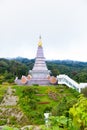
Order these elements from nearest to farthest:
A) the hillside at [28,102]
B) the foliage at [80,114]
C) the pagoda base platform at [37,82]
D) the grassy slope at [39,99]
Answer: the foliage at [80,114] → the hillside at [28,102] → the grassy slope at [39,99] → the pagoda base platform at [37,82]

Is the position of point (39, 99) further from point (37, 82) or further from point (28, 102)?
point (37, 82)

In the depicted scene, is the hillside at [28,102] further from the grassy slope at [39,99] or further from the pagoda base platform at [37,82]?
the pagoda base platform at [37,82]

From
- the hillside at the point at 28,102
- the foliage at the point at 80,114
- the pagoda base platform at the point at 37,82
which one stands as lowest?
the hillside at the point at 28,102

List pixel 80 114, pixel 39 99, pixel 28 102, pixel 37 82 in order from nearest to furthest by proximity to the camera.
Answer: pixel 80 114
pixel 28 102
pixel 39 99
pixel 37 82

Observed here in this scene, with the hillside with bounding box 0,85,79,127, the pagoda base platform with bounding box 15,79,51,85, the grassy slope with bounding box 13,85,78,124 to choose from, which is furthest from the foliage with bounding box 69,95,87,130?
the pagoda base platform with bounding box 15,79,51,85

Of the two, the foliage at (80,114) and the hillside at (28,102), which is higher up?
the foliage at (80,114)

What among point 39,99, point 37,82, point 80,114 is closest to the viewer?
point 80,114

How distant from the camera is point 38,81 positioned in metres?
55.2

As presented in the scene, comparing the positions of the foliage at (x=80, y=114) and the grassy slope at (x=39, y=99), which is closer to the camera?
the foliage at (x=80, y=114)

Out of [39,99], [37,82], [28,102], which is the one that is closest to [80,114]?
[28,102]

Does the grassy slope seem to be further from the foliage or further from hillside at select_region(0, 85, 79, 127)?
the foliage

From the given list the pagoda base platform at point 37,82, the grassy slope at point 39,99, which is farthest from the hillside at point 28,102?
the pagoda base platform at point 37,82

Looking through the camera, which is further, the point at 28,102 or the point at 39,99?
the point at 39,99

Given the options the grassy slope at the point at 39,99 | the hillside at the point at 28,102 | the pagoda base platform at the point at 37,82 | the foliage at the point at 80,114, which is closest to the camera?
the foliage at the point at 80,114
